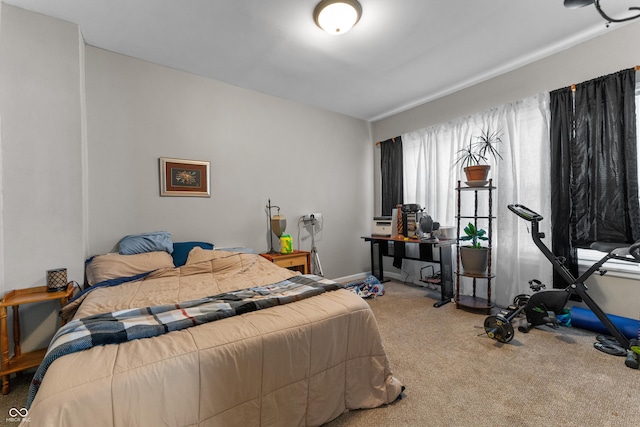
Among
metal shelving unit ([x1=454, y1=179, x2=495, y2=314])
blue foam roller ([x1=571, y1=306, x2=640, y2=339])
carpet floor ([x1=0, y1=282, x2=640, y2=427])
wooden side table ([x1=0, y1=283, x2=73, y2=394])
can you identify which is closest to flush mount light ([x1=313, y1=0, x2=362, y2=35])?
metal shelving unit ([x1=454, y1=179, x2=495, y2=314])

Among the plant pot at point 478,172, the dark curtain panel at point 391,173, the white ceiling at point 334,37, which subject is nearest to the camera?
the white ceiling at point 334,37

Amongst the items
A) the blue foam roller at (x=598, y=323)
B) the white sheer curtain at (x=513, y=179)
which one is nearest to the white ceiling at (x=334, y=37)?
the white sheer curtain at (x=513, y=179)

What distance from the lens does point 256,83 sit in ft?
11.3

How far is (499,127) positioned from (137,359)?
3.92 metres

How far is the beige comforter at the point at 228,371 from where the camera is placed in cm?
97

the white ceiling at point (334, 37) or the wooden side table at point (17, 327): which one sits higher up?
the white ceiling at point (334, 37)

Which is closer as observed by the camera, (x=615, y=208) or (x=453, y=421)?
(x=453, y=421)

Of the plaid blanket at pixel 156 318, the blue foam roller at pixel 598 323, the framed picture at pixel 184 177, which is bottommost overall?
the blue foam roller at pixel 598 323

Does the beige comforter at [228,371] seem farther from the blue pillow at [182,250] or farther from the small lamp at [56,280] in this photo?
the blue pillow at [182,250]

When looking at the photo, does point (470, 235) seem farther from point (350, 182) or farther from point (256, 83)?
point (256, 83)

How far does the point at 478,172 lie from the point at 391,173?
161cm

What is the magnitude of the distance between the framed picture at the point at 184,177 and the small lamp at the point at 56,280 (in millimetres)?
1138

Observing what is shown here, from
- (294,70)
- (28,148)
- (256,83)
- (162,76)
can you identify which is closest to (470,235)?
(294,70)

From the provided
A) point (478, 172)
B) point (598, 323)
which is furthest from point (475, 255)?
point (598, 323)
